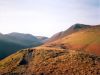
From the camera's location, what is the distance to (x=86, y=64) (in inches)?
1841

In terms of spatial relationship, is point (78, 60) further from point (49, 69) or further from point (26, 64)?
point (26, 64)

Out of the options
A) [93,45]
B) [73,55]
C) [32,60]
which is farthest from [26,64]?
[93,45]

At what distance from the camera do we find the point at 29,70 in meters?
49.6

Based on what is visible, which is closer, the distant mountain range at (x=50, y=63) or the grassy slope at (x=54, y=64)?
the grassy slope at (x=54, y=64)

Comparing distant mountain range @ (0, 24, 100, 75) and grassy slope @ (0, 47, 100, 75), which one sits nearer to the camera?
grassy slope @ (0, 47, 100, 75)

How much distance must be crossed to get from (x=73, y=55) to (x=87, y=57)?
386cm

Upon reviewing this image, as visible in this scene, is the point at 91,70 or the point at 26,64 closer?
the point at 91,70

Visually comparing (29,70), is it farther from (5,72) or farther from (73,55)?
(73,55)

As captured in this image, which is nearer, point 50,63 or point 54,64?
point 54,64

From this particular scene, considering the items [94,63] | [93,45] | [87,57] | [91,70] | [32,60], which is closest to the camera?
[91,70]

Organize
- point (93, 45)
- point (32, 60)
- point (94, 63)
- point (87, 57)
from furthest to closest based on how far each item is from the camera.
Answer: point (93, 45) < point (32, 60) < point (87, 57) < point (94, 63)

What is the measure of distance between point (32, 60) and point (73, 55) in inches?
423

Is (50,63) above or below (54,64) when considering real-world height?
above

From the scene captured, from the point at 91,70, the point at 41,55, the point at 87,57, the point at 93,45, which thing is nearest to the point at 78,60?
the point at 87,57
